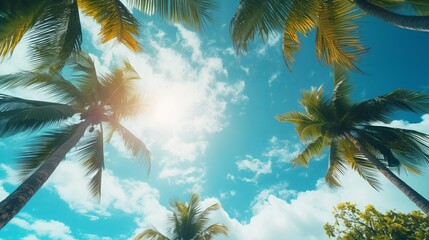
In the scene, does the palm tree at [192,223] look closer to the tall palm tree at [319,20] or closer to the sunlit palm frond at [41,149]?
the sunlit palm frond at [41,149]

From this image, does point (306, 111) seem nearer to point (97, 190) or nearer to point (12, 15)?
point (97, 190)

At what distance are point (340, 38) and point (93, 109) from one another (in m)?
8.61

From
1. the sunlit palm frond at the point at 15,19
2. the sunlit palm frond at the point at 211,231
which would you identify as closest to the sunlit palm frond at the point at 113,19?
the sunlit palm frond at the point at 15,19

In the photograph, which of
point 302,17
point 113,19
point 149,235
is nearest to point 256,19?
point 302,17

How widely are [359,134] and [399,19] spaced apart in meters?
8.00

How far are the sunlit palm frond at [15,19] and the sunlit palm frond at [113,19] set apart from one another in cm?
132

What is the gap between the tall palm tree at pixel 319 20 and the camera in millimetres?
4891

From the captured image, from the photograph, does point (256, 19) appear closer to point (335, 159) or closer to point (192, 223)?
point (335, 159)

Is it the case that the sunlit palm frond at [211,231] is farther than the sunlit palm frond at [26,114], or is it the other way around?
the sunlit palm frond at [211,231]

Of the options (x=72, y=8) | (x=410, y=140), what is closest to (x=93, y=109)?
(x=72, y=8)

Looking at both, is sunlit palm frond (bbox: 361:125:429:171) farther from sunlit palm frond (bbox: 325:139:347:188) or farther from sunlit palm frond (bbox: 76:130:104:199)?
sunlit palm frond (bbox: 76:130:104:199)

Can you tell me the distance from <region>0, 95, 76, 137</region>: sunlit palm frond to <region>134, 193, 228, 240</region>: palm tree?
922 cm

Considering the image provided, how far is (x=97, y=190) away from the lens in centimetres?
960

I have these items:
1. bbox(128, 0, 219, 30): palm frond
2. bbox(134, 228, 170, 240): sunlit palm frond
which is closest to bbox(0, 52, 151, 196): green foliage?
bbox(128, 0, 219, 30): palm frond
